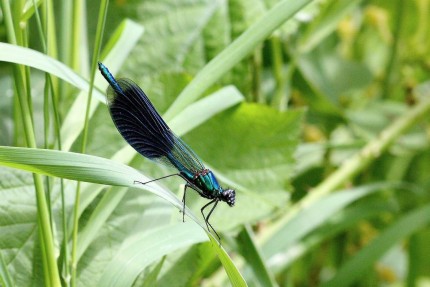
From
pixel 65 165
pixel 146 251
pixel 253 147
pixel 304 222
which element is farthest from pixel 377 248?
pixel 65 165

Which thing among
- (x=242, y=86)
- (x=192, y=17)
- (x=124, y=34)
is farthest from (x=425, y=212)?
(x=124, y=34)

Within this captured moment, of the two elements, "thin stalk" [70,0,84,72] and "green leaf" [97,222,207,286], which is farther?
"thin stalk" [70,0,84,72]

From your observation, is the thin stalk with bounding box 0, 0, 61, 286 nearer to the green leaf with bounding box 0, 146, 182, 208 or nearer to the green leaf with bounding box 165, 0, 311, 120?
the green leaf with bounding box 0, 146, 182, 208

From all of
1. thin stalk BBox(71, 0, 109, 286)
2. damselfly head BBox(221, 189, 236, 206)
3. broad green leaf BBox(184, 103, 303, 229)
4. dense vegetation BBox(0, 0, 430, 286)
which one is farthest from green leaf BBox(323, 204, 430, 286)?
thin stalk BBox(71, 0, 109, 286)

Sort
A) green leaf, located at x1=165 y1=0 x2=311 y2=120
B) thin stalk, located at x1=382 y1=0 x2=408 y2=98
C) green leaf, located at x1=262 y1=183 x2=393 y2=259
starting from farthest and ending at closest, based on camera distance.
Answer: thin stalk, located at x1=382 y1=0 x2=408 y2=98 < green leaf, located at x1=262 y1=183 x2=393 y2=259 < green leaf, located at x1=165 y1=0 x2=311 y2=120

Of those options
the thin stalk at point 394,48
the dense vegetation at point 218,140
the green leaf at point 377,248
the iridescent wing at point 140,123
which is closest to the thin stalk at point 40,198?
the dense vegetation at point 218,140

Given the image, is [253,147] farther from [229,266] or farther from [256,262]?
[229,266]

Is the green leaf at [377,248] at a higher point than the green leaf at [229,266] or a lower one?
higher

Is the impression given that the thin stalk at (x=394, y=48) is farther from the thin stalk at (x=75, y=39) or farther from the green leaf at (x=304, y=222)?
the thin stalk at (x=75, y=39)
